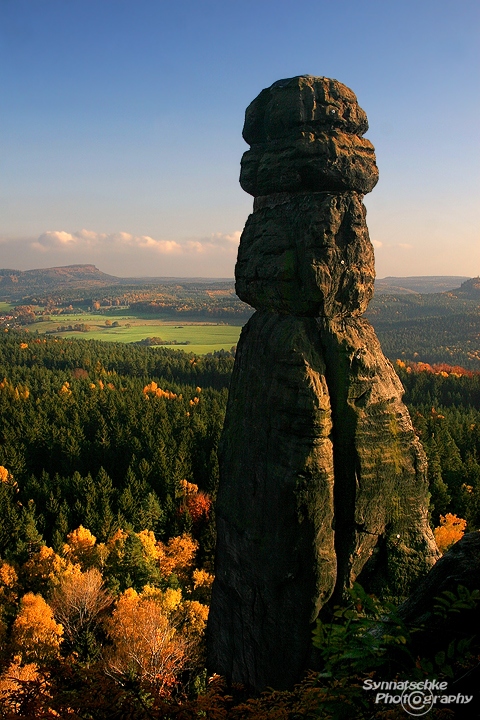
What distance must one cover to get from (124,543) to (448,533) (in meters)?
24.1

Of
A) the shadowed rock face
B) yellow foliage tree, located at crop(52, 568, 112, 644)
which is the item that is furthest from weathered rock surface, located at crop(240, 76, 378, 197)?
yellow foliage tree, located at crop(52, 568, 112, 644)

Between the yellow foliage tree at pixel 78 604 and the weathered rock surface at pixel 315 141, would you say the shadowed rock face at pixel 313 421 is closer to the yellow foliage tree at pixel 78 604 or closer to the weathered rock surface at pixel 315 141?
the weathered rock surface at pixel 315 141

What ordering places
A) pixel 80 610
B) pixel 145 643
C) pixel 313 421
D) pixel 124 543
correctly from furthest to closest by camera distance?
pixel 124 543
pixel 80 610
pixel 145 643
pixel 313 421

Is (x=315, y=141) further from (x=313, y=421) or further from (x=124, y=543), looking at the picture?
(x=124, y=543)

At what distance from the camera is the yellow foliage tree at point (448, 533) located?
3195cm

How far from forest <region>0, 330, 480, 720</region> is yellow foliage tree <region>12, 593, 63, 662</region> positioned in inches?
2.7

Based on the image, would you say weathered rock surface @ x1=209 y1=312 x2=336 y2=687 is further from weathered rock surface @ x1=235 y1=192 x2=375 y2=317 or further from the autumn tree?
the autumn tree

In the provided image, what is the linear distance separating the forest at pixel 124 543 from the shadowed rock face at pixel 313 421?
2.29 metres

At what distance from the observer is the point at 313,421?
13.8 metres

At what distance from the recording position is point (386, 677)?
7391mm

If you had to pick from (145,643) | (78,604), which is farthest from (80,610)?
(145,643)

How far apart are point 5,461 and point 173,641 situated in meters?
35.8

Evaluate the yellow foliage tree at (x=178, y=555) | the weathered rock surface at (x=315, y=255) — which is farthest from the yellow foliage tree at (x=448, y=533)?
the weathered rock surface at (x=315, y=255)

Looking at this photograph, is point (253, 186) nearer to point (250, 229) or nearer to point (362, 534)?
point (250, 229)
